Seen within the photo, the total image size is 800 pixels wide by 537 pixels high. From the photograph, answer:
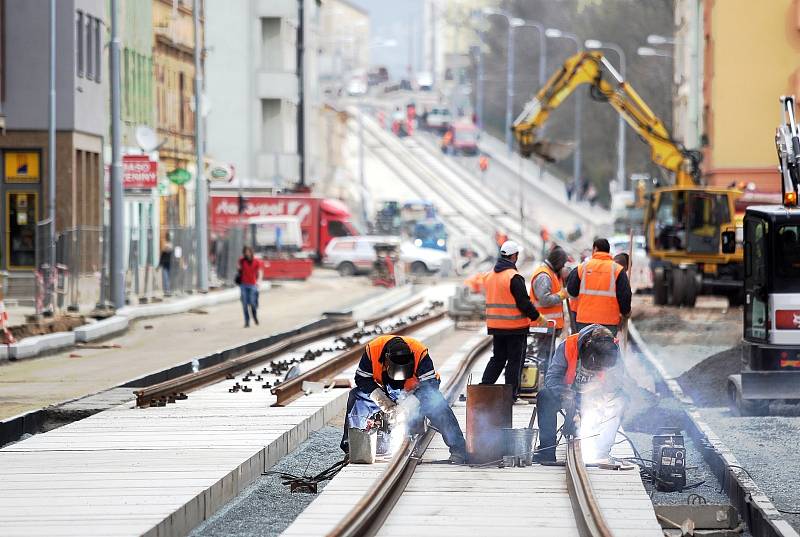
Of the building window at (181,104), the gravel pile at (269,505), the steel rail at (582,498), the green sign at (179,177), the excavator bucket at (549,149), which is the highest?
the building window at (181,104)

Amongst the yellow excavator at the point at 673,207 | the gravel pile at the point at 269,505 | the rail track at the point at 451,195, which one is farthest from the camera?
the rail track at the point at 451,195

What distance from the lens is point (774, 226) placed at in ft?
69.3

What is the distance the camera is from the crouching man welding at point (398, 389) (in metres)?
14.8

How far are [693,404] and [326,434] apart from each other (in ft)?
16.5

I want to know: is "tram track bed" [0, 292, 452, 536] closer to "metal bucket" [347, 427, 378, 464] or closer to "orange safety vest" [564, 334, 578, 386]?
"metal bucket" [347, 427, 378, 464]

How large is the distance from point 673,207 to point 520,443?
104ft

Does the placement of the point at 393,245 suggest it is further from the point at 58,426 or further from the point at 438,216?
the point at 58,426

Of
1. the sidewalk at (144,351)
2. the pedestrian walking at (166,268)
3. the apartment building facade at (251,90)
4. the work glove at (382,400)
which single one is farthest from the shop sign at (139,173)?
the apartment building facade at (251,90)

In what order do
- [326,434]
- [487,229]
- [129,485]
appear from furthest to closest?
[487,229]
[326,434]
[129,485]

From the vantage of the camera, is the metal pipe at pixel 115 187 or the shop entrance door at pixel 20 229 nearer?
the metal pipe at pixel 115 187

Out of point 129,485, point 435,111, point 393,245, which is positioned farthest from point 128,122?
point 435,111

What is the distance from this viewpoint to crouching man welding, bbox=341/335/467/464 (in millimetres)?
14758

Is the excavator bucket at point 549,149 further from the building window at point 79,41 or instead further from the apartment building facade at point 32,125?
the building window at point 79,41

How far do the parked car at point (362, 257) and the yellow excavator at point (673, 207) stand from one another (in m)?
21.8
